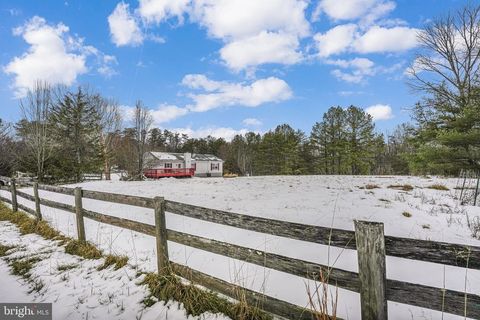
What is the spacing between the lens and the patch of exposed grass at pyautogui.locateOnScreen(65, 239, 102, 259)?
535cm

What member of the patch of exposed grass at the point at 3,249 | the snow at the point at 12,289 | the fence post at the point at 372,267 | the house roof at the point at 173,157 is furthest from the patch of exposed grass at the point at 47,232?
the house roof at the point at 173,157

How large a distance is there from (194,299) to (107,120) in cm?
3057

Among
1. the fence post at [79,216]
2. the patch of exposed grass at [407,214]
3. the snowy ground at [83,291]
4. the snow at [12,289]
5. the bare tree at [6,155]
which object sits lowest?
the snow at [12,289]

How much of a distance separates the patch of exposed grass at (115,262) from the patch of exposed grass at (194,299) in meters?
0.95

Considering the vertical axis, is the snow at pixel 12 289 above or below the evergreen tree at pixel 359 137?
below

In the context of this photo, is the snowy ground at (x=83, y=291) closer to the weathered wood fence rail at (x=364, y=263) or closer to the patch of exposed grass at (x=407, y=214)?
the weathered wood fence rail at (x=364, y=263)

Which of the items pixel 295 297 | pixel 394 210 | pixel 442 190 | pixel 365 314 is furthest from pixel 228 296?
pixel 442 190

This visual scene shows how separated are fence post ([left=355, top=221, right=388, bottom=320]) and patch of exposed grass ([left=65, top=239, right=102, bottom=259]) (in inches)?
189

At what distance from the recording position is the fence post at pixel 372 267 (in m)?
2.33

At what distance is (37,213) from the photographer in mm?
8141

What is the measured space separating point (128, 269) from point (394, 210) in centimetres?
727

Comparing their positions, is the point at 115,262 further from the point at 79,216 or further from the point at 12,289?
the point at 79,216

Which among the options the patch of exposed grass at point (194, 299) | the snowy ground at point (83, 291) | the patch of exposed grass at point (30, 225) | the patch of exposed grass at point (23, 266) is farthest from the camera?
the patch of exposed grass at point (30, 225)

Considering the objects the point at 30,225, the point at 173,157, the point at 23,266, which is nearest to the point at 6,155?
the point at 30,225
